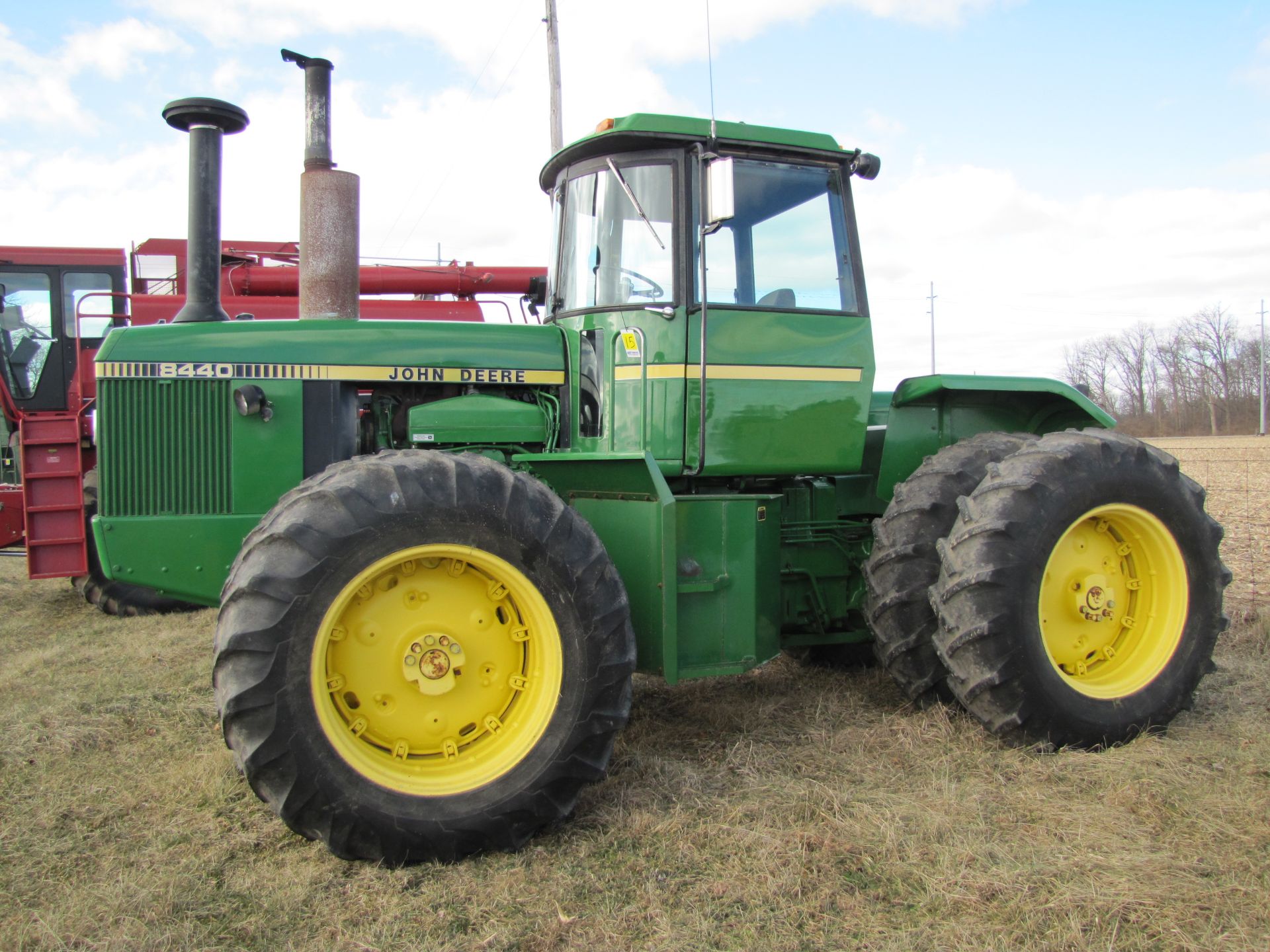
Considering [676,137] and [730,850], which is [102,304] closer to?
[676,137]

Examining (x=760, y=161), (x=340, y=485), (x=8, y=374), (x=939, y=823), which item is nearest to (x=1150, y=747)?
(x=939, y=823)

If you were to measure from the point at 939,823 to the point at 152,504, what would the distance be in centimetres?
313

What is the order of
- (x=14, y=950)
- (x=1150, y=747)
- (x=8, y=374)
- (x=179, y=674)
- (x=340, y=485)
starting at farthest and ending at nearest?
1. (x=8, y=374)
2. (x=179, y=674)
3. (x=1150, y=747)
4. (x=340, y=485)
5. (x=14, y=950)

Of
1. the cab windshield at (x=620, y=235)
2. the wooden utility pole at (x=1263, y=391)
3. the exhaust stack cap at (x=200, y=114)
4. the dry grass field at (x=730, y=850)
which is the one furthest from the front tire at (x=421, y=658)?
the wooden utility pole at (x=1263, y=391)

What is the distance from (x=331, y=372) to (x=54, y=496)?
436cm

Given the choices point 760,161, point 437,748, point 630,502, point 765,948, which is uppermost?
point 760,161

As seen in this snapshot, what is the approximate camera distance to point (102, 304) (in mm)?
10391

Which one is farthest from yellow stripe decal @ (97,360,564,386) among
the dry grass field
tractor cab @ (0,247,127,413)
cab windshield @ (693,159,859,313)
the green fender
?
tractor cab @ (0,247,127,413)

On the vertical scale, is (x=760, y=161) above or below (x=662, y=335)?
above

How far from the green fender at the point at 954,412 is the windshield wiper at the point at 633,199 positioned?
1534mm

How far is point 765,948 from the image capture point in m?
2.52

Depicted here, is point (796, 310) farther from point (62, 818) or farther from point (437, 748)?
point (62, 818)

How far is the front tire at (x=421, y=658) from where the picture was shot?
2855mm

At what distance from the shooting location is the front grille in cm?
371
